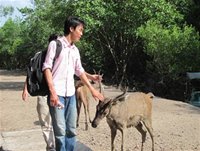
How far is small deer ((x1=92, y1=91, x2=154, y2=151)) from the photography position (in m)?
7.28

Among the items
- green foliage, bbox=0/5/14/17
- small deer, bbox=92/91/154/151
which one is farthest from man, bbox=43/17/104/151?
green foliage, bbox=0/5/14/17

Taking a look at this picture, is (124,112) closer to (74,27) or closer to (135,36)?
(74,27)

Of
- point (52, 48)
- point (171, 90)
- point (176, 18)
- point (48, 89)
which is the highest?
point (176, 18)

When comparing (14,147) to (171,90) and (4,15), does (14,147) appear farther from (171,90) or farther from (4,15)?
(4,15)

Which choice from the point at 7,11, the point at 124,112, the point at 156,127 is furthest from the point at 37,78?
the point at 7,11

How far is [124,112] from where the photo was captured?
7.83 metres

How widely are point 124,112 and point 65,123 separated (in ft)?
7.02

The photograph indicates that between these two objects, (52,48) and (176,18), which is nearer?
(52,48)

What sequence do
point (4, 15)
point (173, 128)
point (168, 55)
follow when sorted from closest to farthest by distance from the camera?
1. point (173, 128)
2. point (168, 55)
3. point (4, 15)

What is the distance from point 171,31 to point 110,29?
3.75 meters

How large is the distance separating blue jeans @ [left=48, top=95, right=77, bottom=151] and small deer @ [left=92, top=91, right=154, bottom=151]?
1.21 metres

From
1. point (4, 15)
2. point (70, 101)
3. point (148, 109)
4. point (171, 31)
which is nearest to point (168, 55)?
point (171, 31)

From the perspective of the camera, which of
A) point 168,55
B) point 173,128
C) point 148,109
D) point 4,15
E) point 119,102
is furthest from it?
point 4,15

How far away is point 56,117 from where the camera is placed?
18.6ft
